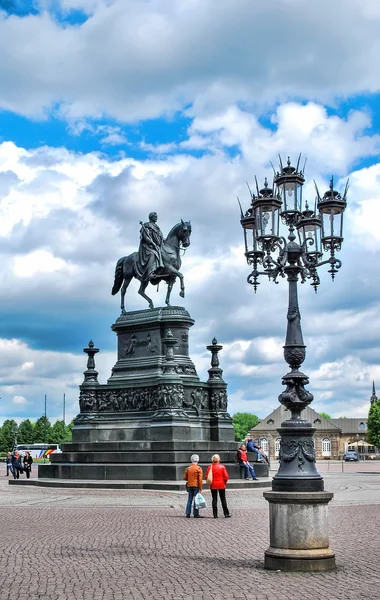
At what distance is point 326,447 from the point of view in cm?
15988

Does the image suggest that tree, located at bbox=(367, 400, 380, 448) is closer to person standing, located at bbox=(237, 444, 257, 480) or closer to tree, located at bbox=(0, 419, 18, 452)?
person standing, located at bbox=(237, 444, 257, 480)

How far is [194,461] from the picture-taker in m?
20.4

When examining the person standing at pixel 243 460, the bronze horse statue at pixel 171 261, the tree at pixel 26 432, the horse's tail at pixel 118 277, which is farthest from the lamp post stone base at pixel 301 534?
the tree at pixel 26 432

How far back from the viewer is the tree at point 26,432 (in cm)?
17175

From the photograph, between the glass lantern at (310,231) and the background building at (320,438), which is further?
the background building at (320,438)

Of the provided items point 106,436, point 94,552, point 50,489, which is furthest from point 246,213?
point 106,436

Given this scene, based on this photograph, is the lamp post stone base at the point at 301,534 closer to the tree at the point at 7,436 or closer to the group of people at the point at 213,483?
the group of people at the point at 213,483

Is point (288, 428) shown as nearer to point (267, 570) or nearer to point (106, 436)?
point (267, 570)

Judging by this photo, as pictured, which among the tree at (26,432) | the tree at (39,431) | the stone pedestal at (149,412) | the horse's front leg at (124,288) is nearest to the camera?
the stone pedestal at (149,412)

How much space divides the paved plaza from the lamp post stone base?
24cm

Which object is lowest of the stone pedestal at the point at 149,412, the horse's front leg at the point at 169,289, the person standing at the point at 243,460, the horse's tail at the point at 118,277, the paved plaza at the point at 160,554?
the paved plaza at the point at 160,554

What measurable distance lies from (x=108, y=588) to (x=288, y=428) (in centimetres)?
339

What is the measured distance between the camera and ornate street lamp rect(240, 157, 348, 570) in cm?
1171

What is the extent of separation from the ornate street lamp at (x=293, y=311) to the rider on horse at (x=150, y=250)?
2033 centimetres
